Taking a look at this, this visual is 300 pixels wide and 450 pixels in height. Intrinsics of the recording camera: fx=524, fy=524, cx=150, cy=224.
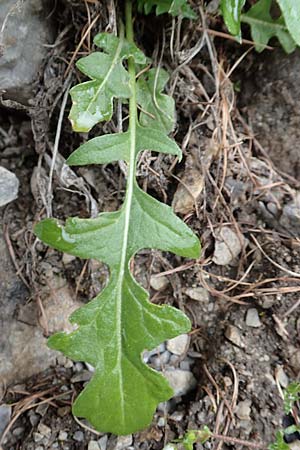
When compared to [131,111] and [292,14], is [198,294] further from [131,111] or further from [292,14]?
[292,14]

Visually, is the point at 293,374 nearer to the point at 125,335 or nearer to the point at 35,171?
the point at 125,335

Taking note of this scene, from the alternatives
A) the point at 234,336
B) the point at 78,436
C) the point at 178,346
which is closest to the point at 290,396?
the point at 234,336

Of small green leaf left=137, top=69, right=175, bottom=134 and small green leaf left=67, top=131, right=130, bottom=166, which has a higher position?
small green leaf left=137, top=69, right=175, bottom=134

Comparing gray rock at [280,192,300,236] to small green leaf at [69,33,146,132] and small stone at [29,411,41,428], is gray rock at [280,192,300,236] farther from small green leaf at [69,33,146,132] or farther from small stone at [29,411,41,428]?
small stone at [29,411,41,428]

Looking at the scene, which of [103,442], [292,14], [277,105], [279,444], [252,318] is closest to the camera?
[292,14]

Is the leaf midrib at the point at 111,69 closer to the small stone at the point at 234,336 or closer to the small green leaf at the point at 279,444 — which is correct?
the small stone at the point at 234,336

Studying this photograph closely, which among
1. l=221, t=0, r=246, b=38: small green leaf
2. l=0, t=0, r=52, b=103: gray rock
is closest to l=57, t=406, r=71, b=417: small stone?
l=0, t=0, r=52, b=103: gray rock

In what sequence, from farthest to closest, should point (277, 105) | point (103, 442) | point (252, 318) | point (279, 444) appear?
point (277, 105) → point (252, 318) → point (103, 442) → point (279, 444)

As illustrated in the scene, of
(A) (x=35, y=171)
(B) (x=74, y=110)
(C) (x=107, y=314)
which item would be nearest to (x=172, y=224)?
(C) (x=107, y=314)
